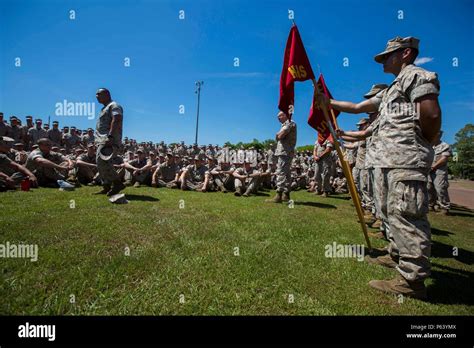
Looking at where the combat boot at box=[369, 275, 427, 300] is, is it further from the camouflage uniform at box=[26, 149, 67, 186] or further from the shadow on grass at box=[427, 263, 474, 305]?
the camouflage uniform at box=[26, 149, 67, 186]

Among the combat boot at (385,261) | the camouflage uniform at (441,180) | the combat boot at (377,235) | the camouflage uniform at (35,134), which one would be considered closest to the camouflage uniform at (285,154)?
the combat boot at (377,235)

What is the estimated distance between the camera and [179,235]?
4266 millimetres

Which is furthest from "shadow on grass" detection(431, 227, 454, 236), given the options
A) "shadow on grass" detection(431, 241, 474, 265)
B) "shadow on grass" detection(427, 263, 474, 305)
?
"shadow on grass" detection(427, 263, 474, 305)

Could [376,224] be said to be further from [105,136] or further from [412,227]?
[105,136]

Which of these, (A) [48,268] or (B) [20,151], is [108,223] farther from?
(B) [20,151]

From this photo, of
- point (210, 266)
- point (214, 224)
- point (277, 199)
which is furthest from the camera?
point (277, 199)

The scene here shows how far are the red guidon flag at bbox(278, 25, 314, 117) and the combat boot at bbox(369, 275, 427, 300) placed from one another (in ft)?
10.9

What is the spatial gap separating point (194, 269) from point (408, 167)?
2992 mm

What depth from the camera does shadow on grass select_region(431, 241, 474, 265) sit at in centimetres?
418

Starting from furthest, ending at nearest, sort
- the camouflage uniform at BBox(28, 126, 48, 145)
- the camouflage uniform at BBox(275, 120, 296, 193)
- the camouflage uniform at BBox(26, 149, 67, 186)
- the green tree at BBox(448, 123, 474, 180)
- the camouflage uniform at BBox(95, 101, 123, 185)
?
the green tree at BBox(448, 123, 474, 180)
the camouflage uniform at BBox(28, 126, 48, 145)
the camouflage uniform at BBox(26, 149, 67, 186)
the camouflage uniform at BBox(275, 120, 296, 193)
the camouflage uniform at BBox(95, 101, 123, 185)

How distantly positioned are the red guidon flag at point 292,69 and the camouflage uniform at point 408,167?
1619 millimetres
